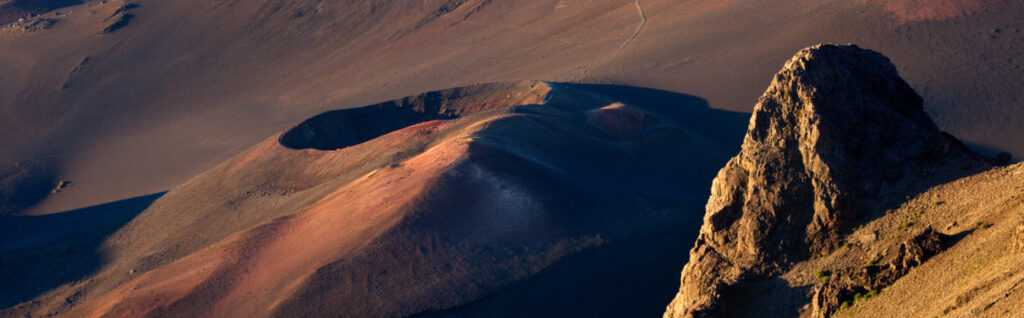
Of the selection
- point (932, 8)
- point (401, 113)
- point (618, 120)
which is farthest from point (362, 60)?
point (932, 8)

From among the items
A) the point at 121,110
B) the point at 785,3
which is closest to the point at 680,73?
the point at 785,3

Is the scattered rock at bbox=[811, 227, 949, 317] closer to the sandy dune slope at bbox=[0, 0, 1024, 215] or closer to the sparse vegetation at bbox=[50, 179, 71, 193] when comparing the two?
the sandy dune slope at bbox=[0, 0, 1024, 215]

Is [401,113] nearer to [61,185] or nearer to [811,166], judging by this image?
[61,185]

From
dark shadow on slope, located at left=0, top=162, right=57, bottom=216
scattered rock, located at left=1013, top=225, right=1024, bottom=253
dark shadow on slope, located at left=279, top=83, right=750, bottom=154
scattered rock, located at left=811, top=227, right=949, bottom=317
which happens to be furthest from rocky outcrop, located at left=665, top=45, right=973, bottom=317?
dark shadow on slope, located at left=0, top=162, right=57, bottom=216

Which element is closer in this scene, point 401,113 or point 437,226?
point 437,226

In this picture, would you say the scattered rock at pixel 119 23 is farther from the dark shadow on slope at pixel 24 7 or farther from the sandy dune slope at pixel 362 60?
the dark shadow on slope at pixel 24 7

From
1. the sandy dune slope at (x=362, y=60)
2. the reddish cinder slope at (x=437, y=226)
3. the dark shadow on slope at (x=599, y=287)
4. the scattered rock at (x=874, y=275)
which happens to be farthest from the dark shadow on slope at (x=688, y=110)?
the scattered rock at (x=874, y=275)
